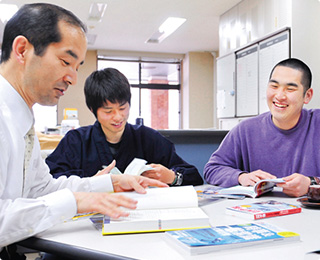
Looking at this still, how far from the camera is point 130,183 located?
4.08ft

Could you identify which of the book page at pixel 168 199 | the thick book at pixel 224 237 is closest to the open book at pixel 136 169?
the book page at pixel 168 199

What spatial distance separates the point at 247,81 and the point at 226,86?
28.0 inches

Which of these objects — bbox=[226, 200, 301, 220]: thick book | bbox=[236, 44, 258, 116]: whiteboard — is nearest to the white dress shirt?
bbox=[226, 200, 301, 220]: thick book

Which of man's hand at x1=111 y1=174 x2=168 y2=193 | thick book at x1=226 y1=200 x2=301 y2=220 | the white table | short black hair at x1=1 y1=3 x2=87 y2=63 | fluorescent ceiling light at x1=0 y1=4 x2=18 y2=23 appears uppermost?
fluorescent ceiling light at x1=0 y1=4 x2=18 y2=23

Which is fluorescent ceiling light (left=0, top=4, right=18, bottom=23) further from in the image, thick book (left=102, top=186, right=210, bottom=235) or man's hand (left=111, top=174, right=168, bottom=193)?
thick book (left=102, top=186, right=210, bottom=235)

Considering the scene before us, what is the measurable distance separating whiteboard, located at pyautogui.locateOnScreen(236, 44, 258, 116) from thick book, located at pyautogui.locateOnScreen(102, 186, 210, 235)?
418cm

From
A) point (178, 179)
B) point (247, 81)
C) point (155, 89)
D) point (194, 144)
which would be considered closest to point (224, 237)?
point (178, 179)

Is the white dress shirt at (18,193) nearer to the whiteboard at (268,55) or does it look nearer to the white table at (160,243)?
the white table at (160,243)

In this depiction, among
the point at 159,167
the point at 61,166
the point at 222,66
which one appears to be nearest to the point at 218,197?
the point at 159,167

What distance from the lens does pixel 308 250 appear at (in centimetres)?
78

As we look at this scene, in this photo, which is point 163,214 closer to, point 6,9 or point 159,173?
point 159,173

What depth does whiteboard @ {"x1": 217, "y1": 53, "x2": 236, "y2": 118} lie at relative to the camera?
5770 millimetres

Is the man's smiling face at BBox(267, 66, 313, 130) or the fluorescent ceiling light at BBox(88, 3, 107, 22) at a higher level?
the fluorescent ceiling light at BBox(88, 3, 107, 22)

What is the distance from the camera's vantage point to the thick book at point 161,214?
913 mm
